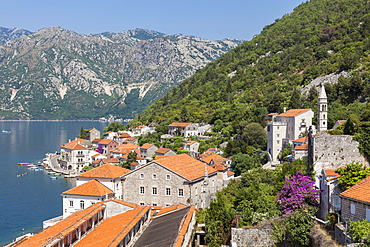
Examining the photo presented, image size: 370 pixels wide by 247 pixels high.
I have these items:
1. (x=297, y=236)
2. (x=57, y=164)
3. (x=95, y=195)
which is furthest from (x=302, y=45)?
(x=297, y=236)

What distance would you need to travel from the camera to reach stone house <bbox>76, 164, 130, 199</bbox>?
105 feet

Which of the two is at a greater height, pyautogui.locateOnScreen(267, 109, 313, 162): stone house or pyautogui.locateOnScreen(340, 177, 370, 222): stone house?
pyautogui.locateOnScreen(267, 109, 313, 162): stone house

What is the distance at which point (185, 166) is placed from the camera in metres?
32.5

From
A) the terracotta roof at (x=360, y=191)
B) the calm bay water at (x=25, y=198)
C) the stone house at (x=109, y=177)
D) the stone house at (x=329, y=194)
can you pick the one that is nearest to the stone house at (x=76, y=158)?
the calm bay water at (x=25, y=198)

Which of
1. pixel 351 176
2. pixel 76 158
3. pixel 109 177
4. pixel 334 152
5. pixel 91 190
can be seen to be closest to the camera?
pixel 351 176

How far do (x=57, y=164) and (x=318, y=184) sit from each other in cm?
7522

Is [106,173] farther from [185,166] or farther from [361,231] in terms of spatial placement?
[361,231]

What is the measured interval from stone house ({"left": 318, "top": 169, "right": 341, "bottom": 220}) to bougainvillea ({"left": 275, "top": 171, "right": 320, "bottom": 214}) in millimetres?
777

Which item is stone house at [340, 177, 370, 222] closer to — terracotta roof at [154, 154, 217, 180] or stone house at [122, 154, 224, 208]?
stone house at [122, 154, 224, 208]

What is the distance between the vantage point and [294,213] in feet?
55.8

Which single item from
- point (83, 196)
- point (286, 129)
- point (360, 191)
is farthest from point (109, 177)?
point (286, 129)

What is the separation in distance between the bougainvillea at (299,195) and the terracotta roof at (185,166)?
12.3 metres

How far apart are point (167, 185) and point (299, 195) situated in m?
14.3

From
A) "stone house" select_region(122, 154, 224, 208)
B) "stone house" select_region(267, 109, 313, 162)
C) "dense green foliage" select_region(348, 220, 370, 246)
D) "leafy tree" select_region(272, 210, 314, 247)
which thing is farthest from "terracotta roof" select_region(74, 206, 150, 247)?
"stone house" select_region(267, 109, 313, 162)
